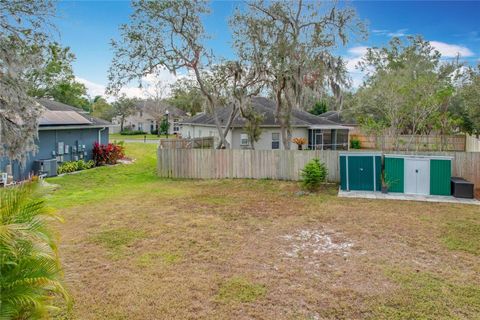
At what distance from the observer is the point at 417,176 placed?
1270cm

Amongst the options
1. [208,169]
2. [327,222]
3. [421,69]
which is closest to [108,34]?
[208,169]

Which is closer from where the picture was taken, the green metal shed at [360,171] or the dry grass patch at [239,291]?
the dry grass patch at [239,291]

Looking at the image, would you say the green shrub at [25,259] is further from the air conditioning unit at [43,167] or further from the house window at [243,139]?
the house window at [243,139]

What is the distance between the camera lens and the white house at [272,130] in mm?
21344

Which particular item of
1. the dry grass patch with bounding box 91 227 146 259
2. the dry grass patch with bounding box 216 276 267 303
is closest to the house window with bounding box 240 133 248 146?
the dry grass patch with bounding box 91 227 146 259

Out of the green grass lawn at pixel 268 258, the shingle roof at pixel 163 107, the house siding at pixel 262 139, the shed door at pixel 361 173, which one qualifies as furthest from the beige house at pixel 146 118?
the green grass lawn at pixel 268 258

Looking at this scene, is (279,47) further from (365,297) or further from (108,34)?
(365,297)

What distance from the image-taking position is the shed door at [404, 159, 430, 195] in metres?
12.6

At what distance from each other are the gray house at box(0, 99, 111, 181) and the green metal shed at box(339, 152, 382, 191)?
1226 centimetres

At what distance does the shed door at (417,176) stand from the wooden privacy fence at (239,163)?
271 centimetres

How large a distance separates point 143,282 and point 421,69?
1277 inches

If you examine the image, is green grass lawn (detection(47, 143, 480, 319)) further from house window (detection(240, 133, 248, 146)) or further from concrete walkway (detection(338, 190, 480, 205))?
house window (detection(240, 133, 248, 146))

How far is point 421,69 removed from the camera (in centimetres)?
3128

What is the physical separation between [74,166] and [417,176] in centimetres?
1537
